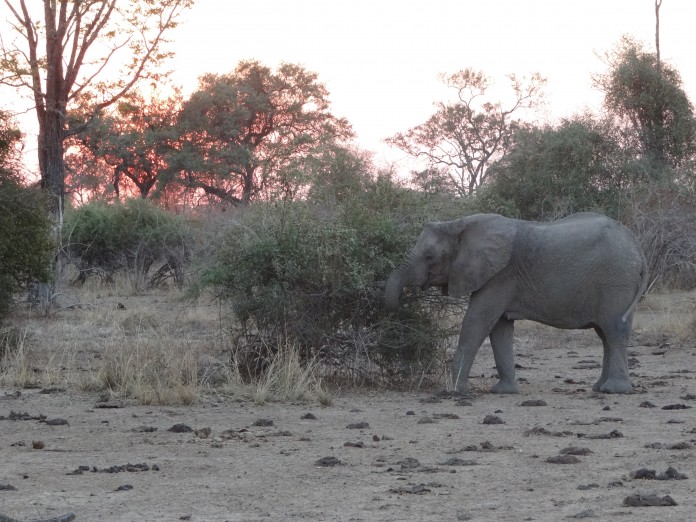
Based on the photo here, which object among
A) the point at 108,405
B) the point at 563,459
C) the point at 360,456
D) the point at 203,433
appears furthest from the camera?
the point at 108,405

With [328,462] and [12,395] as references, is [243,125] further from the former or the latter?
[328,462]

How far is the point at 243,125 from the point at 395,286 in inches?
1364

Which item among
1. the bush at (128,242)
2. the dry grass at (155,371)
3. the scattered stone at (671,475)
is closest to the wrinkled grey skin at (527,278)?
the dry grass at (155,371)

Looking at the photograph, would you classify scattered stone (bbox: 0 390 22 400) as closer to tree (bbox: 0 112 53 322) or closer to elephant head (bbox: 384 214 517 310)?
tree (bbox: 0 112 53 322)

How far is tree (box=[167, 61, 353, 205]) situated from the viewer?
1721 inches

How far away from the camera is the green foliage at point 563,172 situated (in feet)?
93.2

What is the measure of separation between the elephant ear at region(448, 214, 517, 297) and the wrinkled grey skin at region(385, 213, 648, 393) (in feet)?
0.03

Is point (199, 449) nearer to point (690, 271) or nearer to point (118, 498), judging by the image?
point (118, 498)

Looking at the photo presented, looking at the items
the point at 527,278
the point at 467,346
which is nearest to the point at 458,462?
the point at 467,346

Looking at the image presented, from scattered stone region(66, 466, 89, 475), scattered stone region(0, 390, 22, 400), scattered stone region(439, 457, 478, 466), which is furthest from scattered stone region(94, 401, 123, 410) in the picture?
scattered stone region(439, 457, 478, 466)

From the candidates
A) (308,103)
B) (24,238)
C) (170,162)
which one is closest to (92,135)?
(170,162)

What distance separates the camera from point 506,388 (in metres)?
11.9

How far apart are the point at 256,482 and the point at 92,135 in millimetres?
38282

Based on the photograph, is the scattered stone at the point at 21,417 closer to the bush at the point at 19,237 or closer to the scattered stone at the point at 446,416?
the scattered stone at the point at 446,416
